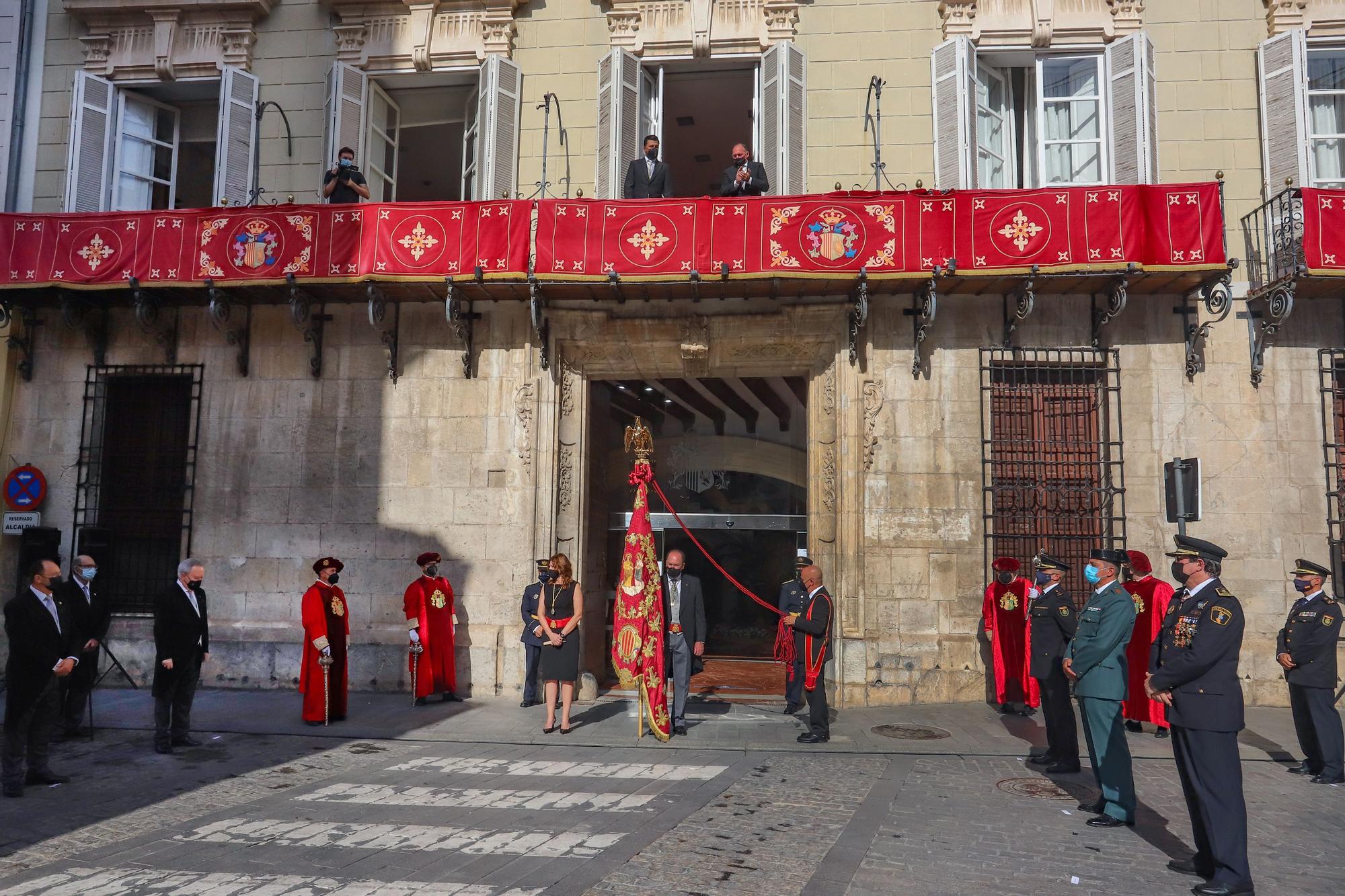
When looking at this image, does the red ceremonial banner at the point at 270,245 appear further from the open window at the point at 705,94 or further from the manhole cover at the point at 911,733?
the manhole cover at the point at 911,733

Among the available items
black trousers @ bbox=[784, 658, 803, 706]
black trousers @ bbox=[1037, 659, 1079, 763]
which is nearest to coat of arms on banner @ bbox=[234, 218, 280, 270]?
black trousers @ bbox=[784, 658, 803, 706]

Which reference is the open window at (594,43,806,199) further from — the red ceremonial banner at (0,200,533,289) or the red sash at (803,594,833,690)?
the red sash at (803,594,833,690)

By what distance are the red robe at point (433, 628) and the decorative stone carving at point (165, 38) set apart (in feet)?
26.7

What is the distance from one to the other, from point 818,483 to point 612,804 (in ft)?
20.6

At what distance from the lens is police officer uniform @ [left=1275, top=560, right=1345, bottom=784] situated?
796 centimetres

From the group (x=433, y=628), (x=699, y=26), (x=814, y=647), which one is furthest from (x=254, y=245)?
(x=814, y=647)

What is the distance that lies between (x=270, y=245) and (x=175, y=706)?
585cm

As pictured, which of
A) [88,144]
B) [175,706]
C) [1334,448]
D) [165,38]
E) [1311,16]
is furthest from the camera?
[165,38]

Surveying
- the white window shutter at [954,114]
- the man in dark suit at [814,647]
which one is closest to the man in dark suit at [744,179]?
the white window shutter at [954,114]

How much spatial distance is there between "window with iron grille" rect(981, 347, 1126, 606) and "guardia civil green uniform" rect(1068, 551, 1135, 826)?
16.3ft

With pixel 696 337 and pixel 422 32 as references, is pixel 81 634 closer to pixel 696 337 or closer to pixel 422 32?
pixel 696 337

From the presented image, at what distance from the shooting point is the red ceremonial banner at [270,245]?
38.4 ft

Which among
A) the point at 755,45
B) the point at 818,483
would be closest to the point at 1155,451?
the point at 818,483

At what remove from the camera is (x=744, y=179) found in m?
12.2
